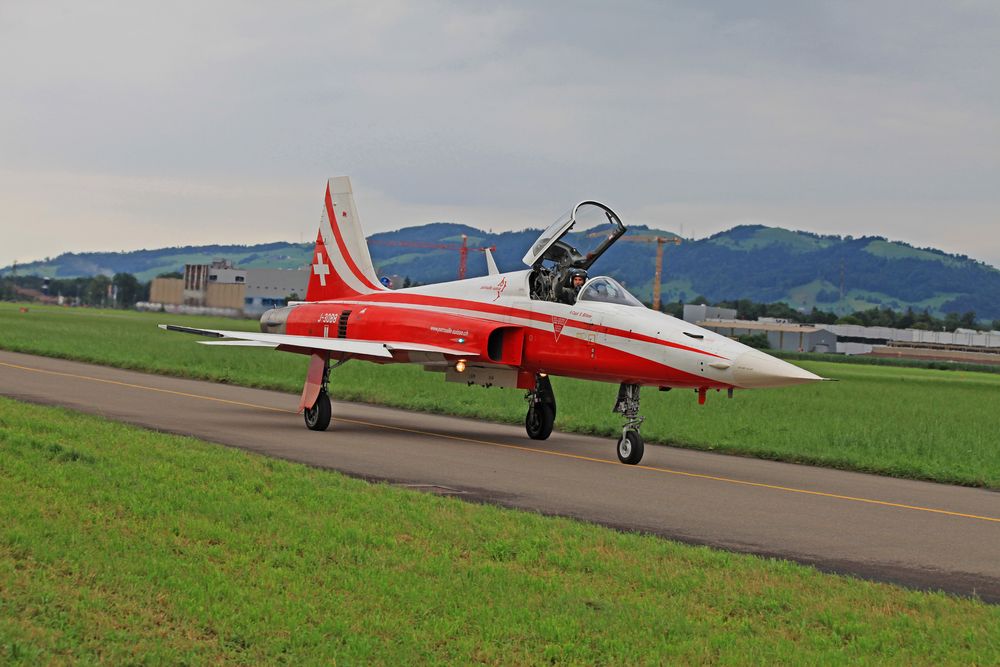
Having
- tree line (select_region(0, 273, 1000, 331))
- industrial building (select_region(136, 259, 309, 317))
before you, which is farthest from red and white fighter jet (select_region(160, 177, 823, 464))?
tree line (select_region(0, 273, 1000, 331))

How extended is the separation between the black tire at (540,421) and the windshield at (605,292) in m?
2.82

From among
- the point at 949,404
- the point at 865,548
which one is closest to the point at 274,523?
the point at 865,548

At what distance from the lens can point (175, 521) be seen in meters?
8.45

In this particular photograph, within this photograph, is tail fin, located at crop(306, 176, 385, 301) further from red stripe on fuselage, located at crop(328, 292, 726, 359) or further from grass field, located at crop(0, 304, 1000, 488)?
grass field, located at crop(0, 304, 1000, 488)

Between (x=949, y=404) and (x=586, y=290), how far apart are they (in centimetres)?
2355

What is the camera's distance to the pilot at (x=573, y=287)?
17.3m

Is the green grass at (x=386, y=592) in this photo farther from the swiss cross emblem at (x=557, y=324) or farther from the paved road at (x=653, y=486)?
the swiss cross emblem at (x=557, y=324)

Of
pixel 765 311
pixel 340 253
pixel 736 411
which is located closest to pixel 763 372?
pixel 340 253

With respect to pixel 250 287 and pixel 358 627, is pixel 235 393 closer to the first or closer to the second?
pixel 358 627

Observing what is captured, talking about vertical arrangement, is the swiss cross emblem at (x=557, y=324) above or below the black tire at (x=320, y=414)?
above

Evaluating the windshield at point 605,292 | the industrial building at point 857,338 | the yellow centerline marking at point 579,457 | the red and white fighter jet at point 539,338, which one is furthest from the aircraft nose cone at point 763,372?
the industrial building at point 857,338

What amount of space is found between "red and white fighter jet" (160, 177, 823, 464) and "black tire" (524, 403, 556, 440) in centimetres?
2

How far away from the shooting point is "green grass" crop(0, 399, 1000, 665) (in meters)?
6.02

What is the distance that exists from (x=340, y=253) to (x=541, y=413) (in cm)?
638
